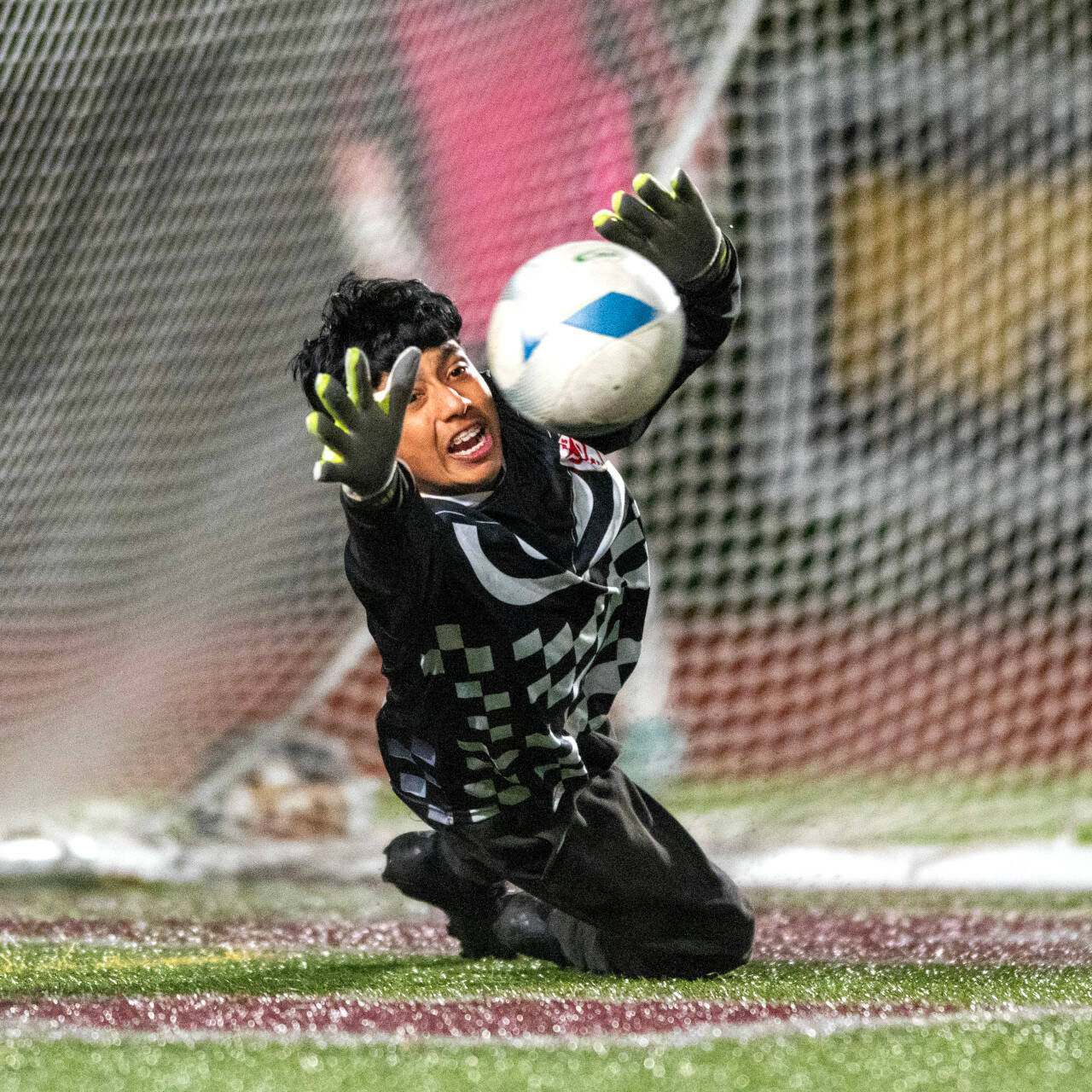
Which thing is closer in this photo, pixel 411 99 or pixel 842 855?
pixel 842 855

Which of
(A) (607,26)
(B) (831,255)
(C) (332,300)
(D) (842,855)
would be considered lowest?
(D) (842,855)

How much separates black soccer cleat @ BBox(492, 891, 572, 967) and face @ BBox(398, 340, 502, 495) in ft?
2.70

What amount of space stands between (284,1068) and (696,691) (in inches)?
143

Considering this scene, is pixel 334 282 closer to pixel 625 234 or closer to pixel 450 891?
pixel 625 234

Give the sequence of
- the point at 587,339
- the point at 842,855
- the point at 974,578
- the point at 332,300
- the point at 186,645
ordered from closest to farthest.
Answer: the point at 587,339 → the point at 332,300 → the point at 842,855 → the point at 186,645 → the point at 974,578

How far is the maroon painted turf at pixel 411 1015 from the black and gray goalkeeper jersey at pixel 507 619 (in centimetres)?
35

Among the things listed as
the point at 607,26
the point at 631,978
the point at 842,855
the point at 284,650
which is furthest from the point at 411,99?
the point at 631,978

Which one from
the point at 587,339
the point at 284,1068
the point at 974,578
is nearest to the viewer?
the point at 284,1068

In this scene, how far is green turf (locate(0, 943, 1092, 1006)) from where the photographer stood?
2584mm

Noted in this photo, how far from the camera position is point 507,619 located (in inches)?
98.9

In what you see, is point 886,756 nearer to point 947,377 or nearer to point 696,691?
point 696,691

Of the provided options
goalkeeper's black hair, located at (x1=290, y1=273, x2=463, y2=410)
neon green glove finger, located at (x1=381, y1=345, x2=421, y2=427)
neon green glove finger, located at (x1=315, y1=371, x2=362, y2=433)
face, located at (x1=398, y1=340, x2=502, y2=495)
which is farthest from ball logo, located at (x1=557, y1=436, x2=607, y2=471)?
neon green glove finger, located at (x1=315, y1=371, x2=362, y2=433)

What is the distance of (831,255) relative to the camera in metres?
6.08

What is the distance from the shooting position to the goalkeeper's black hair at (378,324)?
2.62 m
